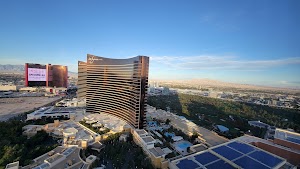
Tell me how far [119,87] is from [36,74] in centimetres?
3838

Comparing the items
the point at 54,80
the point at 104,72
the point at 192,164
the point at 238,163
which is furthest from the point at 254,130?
the point at 54,80

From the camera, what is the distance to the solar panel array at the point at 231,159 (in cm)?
1616

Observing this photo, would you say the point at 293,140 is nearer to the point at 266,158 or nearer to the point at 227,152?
the point at 266,158

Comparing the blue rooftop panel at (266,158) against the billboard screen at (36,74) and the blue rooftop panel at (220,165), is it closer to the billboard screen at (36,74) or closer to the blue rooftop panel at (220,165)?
the blue rooftop panel at (220,165)

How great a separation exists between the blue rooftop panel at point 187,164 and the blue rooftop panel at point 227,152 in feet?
13.4

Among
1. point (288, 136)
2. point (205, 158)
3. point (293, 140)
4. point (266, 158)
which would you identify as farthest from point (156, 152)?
point (288, 136)

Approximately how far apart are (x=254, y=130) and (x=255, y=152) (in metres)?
17.6

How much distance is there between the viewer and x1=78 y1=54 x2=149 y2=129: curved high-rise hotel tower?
27281mm

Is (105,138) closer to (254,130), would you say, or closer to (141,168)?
(141,168)

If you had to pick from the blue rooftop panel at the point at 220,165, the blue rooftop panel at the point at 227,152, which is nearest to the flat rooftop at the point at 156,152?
the blue rooftop panel at the point at 220,165

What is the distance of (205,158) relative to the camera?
17.4m

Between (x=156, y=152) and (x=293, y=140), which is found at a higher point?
(x=293, y=140)

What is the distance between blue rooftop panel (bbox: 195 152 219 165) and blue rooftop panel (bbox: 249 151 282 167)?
15.2 ft

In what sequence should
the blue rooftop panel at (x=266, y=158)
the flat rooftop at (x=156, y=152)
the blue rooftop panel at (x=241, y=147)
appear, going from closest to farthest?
the blue rooftop panel at (x=266, y=158) → the flat rooftop at (x=156, y=152) → the blue rooftop panel at (x=241, y=147)
